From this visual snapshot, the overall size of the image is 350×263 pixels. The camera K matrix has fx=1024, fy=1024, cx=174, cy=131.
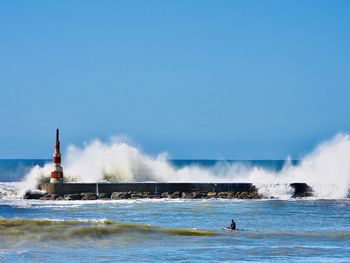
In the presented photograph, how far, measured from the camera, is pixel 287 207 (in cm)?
3388

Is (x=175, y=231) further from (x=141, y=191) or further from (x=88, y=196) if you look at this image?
(x=141, y=191)

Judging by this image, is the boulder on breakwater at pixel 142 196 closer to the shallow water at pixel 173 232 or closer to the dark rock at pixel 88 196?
the dark rock at pixel 88 196

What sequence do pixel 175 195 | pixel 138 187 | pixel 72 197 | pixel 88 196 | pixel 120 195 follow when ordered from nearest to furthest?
pixel 72 197 < pixel 88 196 < pixel 120 195 < pixel 175 195 < pixel 138 187

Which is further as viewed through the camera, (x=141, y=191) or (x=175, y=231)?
(x=141, y=191)

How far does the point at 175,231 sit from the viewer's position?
25266 mm

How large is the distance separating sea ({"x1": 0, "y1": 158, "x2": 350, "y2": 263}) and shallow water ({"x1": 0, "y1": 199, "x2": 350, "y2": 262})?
20mm

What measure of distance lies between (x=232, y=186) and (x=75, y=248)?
55.1 feet

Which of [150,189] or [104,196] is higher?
[150,189]

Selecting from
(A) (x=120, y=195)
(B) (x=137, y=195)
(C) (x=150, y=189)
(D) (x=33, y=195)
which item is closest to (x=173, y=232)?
(A) (x=120, y=195)

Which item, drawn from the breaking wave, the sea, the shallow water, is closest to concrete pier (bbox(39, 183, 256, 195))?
the sea

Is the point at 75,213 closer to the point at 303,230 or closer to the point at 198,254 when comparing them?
the point at 303,230

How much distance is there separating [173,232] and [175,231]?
16 centimetres

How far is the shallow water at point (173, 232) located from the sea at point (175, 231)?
0.07ft

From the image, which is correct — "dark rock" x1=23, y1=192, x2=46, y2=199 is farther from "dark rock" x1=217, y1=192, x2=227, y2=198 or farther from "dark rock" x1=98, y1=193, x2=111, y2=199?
"dark rock" x1=217, y1=192, x2=227, y2=198
